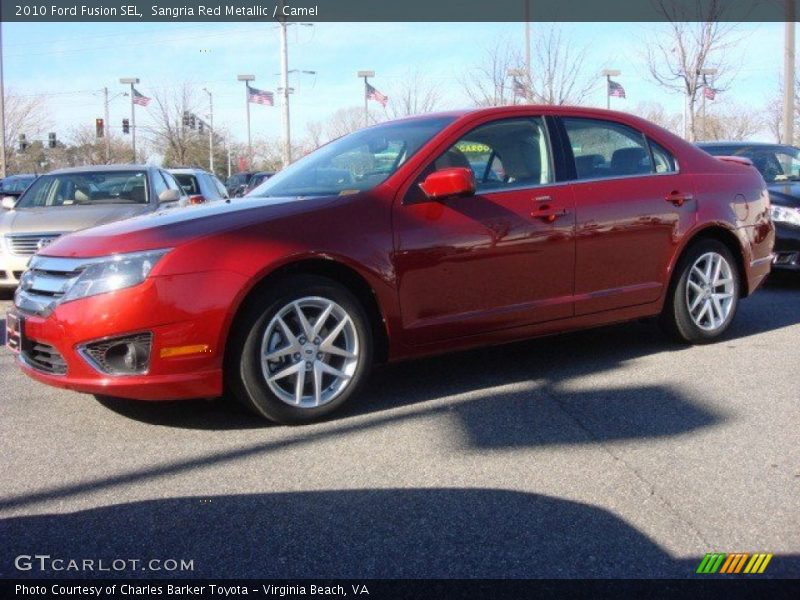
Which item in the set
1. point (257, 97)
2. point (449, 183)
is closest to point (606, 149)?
point (449, 183)

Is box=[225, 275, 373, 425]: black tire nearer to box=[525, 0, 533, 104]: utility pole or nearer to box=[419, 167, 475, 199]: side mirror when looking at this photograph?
box=[419, 167, 475, 199]: side mirror

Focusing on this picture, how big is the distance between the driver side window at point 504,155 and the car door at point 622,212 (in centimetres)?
23

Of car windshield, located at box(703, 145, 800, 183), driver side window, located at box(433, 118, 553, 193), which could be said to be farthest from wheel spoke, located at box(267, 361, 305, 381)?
car windshield, located at box(703, 145, 800, 183)

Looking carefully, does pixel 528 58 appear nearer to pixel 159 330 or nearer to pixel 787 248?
pixel 787 248

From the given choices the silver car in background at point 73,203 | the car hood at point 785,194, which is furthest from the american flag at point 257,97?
the car hood at point 785,194

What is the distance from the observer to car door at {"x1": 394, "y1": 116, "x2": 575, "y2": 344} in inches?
185

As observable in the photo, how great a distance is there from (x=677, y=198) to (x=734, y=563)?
10.9 feet

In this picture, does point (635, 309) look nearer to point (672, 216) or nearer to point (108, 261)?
point (672, 216)

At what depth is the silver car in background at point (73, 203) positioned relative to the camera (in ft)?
28.0

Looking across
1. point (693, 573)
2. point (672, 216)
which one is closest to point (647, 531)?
point (693, 573)

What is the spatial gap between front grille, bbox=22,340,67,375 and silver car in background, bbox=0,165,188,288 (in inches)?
155

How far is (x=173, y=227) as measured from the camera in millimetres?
4254

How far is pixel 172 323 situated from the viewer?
4.06m

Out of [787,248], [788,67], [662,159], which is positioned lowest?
[787,248]
